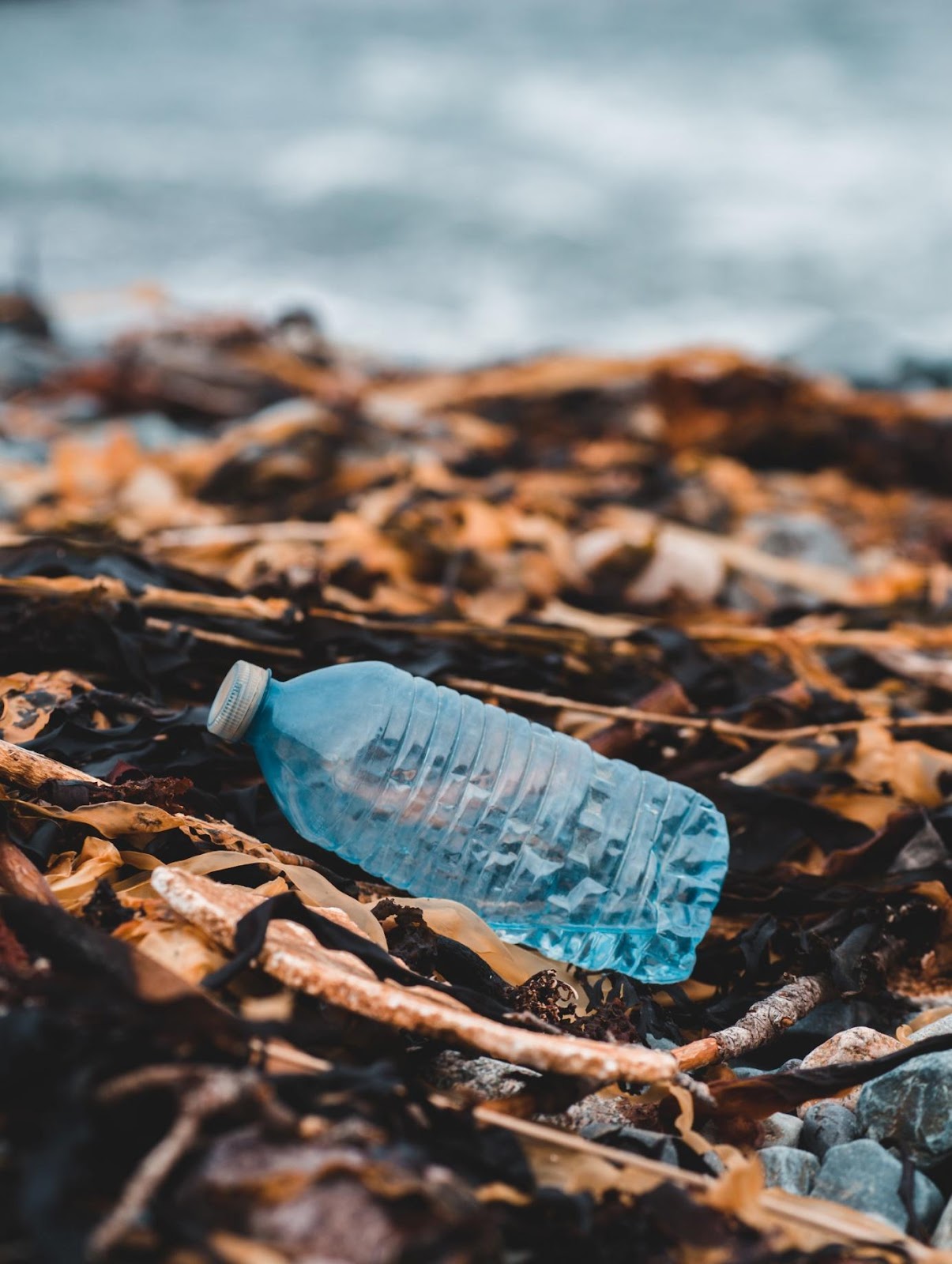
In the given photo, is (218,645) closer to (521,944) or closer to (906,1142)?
(521,944)

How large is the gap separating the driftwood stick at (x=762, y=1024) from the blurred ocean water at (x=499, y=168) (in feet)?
22.9

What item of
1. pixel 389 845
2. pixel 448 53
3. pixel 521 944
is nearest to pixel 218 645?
pixel 389 845

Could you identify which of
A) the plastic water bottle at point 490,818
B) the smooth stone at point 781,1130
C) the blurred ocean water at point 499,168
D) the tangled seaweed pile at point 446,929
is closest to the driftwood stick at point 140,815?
the tangled seaweed pile at point 446,929

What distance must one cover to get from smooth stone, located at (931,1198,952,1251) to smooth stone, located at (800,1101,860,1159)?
0.14 m

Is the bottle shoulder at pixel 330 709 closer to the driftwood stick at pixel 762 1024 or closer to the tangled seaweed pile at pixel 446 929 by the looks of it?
the tangled seaweed pile at pixel 446 929

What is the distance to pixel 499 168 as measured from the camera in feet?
64.0

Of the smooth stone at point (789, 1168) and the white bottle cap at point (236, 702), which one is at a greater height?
the white bottle cap at point (236, 702)

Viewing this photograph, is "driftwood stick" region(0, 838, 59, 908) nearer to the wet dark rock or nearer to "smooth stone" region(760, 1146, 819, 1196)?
the wet dark rock

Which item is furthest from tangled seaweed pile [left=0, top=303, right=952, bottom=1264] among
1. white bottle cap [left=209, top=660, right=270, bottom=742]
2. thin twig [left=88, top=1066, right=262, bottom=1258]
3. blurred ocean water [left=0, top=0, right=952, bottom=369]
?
blurred ocean water [left=0, top=0, right=952, bottom=369]

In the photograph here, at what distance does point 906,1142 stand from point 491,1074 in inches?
17.3

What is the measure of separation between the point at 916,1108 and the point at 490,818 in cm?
65

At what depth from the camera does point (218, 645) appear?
1945 millimetres

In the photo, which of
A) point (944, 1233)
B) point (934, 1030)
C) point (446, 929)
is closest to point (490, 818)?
point (446, 929)

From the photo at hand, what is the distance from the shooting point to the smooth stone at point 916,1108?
109 centimetres
